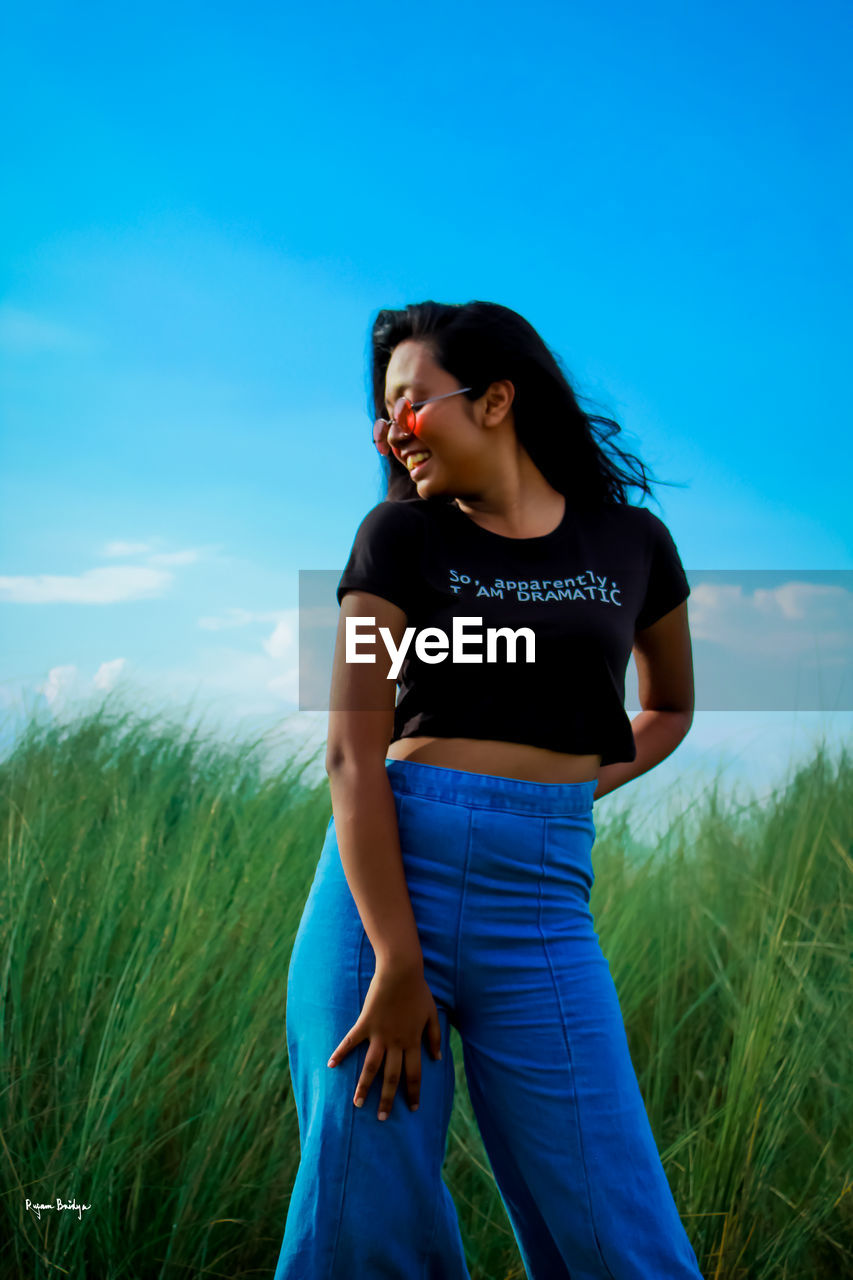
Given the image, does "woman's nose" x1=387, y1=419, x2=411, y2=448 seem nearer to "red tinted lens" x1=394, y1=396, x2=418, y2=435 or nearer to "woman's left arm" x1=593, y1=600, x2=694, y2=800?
"red tinted lens" x1=394, y1=396, x2=418, y2=435

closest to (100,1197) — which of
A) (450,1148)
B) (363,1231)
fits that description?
(450,1148)

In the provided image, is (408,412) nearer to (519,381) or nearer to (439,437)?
(439,437)

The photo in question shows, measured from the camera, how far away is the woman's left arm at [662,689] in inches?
71.7

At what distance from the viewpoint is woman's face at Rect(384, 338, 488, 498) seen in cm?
156

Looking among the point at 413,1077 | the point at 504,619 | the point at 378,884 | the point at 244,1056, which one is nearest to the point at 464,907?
the point at 378,884

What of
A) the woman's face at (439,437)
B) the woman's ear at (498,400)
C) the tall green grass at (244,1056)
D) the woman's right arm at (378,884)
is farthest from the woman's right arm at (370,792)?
the tall green grass at (244,1056)

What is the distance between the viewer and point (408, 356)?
1.63 metres

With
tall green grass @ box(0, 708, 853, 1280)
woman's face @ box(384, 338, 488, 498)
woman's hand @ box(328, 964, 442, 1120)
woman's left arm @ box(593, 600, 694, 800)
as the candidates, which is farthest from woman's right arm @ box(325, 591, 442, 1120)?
tall green grass @ box(0, 708, 853, 1280)

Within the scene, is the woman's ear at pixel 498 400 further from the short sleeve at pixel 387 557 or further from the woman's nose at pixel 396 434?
the short sleeve at pixel 387 557

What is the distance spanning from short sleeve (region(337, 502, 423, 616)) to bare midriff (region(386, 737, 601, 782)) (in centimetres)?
19

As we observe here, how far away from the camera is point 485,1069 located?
1388 mm

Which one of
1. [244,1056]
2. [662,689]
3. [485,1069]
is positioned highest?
[662,689]

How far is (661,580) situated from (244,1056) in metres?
1.42

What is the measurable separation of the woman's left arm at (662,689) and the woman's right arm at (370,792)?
0.58m
